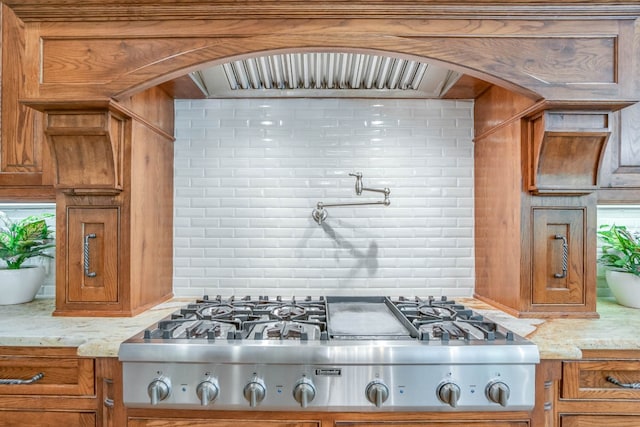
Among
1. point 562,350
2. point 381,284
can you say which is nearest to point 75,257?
point 381,284

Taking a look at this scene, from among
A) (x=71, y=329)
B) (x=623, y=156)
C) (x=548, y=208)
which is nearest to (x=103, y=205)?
(x=71, y=329)

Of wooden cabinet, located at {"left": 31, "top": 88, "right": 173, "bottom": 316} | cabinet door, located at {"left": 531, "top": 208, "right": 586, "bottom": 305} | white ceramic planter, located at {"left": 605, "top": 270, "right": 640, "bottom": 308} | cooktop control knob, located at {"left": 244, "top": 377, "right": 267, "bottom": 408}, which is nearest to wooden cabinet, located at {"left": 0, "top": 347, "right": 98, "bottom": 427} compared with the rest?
wooden cabinet, located at {"left": 31, "top": 88, "right": 173, "bottom": 316}

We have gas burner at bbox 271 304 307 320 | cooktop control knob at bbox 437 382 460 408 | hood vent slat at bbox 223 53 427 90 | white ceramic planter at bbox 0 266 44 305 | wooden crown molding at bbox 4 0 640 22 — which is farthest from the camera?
white ceramic planter at bbox 0 266 44 305

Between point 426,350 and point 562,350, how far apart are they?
16.9 inches

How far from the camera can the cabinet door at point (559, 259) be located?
5.06 feet

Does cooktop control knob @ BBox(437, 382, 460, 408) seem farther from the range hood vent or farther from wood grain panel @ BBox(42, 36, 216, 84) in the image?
wood grain panel @ BBox(42, 36, 216, 84)

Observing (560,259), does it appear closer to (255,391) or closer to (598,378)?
(598,378)

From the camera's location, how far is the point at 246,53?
54.2 inches

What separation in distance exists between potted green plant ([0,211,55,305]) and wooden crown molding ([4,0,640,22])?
94 centimetres

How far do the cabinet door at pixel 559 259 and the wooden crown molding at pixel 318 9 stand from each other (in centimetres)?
72

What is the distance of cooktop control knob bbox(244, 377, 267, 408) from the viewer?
1144 mm

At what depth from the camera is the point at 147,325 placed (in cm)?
144

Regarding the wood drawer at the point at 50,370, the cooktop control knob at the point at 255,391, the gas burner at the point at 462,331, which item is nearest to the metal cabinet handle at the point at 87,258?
the wood drawer at the point at 50,370

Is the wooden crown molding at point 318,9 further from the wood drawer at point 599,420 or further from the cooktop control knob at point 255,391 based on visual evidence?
the wood drawer at point 599,420
